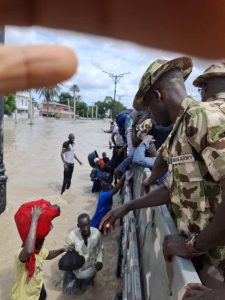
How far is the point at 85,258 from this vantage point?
4.21 metres

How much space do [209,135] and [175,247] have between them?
49 cm

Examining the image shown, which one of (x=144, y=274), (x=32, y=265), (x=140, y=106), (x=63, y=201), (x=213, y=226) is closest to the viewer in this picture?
(x=213, y=226)

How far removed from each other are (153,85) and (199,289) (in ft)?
3.85

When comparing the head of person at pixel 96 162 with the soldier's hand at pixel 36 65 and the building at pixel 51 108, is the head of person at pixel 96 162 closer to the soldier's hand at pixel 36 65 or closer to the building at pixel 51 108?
the building at pixel 51 108

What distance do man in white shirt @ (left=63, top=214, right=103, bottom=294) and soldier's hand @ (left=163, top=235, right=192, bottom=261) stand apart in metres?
2.66

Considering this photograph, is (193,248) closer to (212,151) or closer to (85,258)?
(212,151)

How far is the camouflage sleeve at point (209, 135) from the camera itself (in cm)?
144

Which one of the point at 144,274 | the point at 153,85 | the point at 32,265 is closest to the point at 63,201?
the point at 32,265

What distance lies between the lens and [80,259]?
162 inches

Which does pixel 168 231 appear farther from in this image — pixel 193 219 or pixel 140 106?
pixel 140 106

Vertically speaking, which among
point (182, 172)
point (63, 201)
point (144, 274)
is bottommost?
point (63, 201)

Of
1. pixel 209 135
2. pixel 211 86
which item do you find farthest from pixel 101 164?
pixel 209 135

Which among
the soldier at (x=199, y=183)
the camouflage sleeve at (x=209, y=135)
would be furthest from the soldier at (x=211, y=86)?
the camouflage sleeve at (x=209, y=135)

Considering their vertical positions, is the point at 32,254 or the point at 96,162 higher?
the point at 96,162
